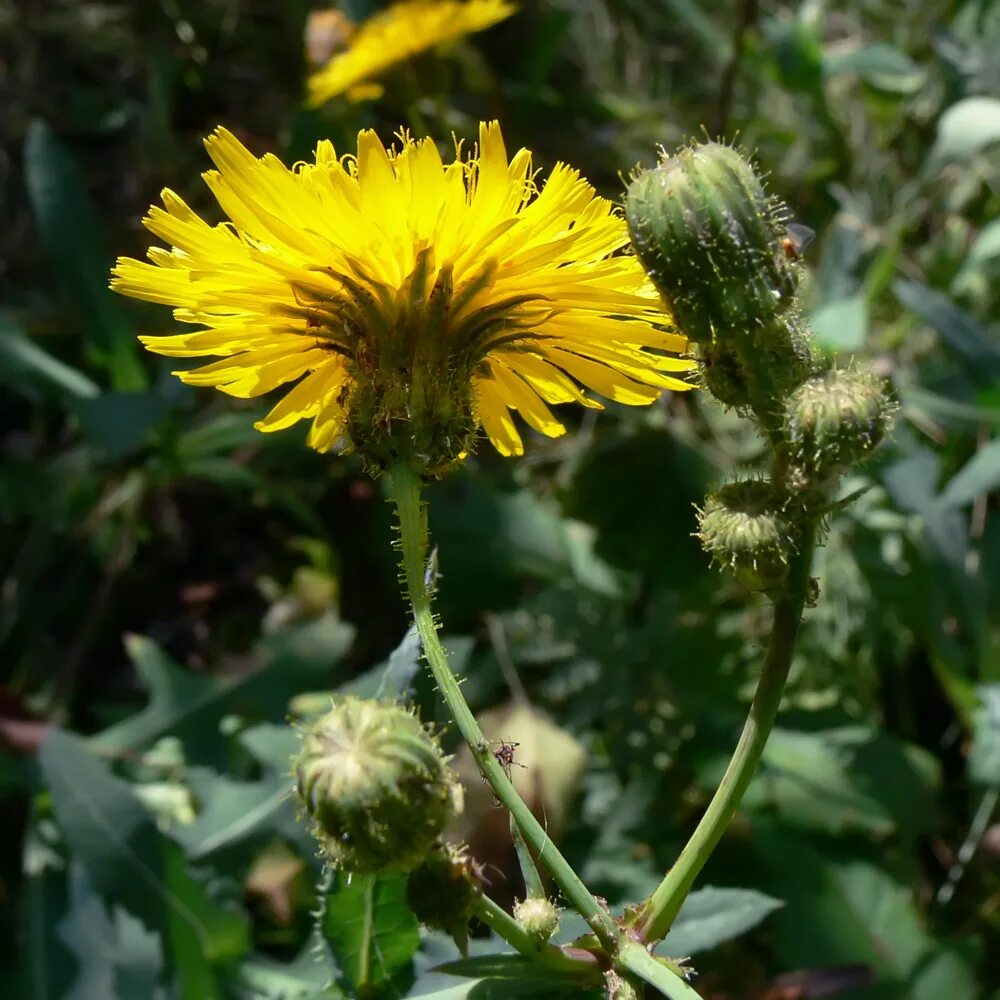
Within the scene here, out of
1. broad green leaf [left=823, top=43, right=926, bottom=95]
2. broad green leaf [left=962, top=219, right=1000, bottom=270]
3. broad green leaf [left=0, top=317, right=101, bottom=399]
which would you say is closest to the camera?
broad green leaf [left=962, top=219, right=1000, bottom=270]

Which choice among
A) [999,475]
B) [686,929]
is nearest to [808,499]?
[686,929]

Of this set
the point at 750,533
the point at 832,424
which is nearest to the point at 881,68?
the point at 832,424

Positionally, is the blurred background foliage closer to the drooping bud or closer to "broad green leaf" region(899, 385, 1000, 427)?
"broad green leaf" region(899, 385, 1000, 427)

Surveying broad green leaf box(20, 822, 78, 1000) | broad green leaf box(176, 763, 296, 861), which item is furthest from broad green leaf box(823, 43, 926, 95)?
broad green leaf box(20, 822, 78, 1000)

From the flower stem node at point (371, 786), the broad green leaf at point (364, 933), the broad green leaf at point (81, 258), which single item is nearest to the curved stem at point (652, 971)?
the flower stem node at point (371, 786)

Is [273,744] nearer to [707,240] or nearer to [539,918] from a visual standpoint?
[539,918]

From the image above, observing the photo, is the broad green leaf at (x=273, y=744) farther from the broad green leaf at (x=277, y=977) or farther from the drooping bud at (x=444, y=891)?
the drooping bud at (x=444, y=891)

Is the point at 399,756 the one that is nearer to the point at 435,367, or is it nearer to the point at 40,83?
the point at 435,367
